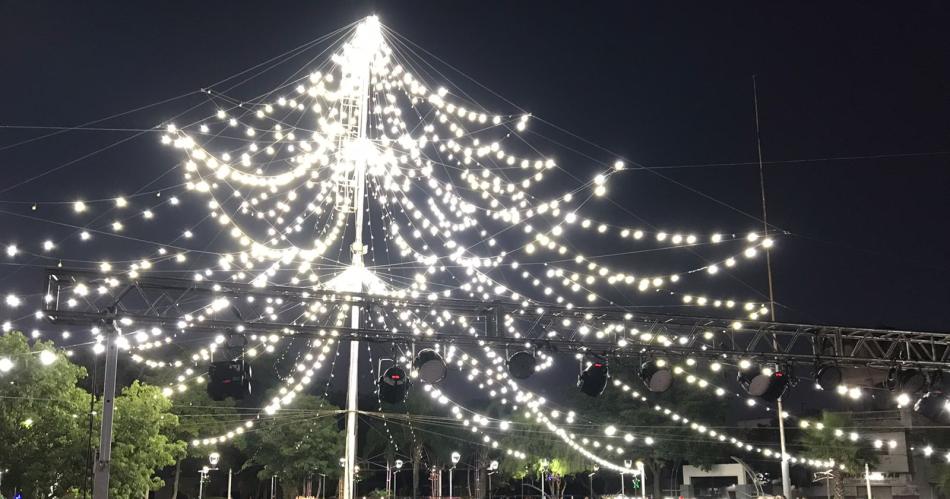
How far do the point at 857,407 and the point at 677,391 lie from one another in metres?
10.5

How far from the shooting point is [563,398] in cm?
4172

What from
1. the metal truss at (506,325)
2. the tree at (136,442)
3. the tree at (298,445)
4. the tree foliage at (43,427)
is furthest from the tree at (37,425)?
the tree at (298,445)

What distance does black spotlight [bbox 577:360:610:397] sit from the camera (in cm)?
1284

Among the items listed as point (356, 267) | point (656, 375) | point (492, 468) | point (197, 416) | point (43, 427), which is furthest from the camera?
point (492, 468)

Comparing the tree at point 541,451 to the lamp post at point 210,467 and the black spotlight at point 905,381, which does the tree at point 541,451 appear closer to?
the lamp post at point 210,467

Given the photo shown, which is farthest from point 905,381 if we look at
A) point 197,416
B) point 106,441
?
point 197,416

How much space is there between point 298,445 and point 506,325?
23.2m

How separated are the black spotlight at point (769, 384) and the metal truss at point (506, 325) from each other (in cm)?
27

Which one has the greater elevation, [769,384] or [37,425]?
[769,384]

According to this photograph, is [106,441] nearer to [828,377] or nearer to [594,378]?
[594,378]

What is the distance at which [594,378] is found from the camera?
12891mm

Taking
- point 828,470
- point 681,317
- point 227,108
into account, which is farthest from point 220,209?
point 828,470

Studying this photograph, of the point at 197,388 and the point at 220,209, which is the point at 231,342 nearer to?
the point at 220,209

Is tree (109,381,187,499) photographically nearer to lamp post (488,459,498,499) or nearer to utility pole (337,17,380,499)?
utility pole (337,17,380,499)
